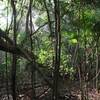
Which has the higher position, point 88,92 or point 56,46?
point 56,46

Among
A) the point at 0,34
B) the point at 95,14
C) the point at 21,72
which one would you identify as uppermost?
the point at 95,14

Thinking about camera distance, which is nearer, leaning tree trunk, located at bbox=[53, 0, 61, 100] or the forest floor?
leaning tree trunk, located at bbox=[53, 0, 61, 100]

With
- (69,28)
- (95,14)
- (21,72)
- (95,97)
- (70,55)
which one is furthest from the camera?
(70,55)

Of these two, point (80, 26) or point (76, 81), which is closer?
point (80, 26)

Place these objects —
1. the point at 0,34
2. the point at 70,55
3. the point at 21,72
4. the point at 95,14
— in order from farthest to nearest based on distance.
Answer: the point at 70,55 < the point at 21,72 < the point at 95,14 < the point at 0,34

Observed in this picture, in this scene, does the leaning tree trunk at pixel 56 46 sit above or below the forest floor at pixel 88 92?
above

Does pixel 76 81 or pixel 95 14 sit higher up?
pixel 95 14

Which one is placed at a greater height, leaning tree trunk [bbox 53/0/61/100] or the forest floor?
leaning tree trunk [bbox 53/0/61/100]

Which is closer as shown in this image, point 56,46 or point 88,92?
point 56,46

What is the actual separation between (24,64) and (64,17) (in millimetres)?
1642

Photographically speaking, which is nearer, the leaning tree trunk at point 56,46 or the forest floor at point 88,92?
the leaning tree trunk at point 56,46

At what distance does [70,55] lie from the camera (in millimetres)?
7809

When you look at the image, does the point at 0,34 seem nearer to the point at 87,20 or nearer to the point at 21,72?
the point at 87,20

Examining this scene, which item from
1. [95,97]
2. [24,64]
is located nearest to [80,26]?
[95,97]
